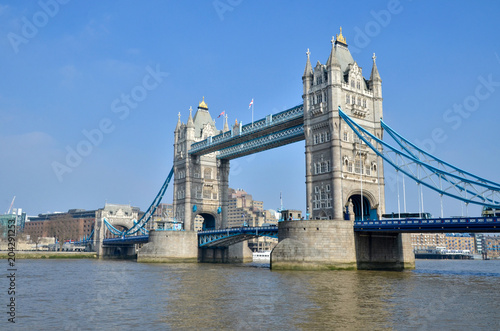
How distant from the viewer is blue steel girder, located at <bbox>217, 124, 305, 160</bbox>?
222 feet

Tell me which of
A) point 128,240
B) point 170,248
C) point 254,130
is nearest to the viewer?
point 254,130

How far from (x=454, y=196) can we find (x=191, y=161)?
175ft

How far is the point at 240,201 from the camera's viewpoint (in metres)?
199

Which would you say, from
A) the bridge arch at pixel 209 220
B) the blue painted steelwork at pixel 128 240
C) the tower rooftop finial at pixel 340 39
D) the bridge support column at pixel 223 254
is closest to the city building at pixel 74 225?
the blue painted steelwork at pixel 128 240

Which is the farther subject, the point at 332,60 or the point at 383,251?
the point at 332,60

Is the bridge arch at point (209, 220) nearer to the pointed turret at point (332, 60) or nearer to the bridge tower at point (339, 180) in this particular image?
the bridge tower at point (339, 180)

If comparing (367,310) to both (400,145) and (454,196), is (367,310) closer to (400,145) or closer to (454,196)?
(454,196)

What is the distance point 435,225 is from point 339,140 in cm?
1641

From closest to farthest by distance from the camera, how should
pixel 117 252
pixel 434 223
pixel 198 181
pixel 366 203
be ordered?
pixel 434 223
pixel 366 203
pixel 198 181
pixel 117 252

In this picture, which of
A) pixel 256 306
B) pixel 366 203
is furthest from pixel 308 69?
pixel 256 306

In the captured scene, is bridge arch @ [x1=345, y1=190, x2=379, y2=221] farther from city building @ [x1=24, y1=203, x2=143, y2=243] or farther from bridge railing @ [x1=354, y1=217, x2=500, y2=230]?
city building @ [x1=24, y1=203, x2=143, y2=243]

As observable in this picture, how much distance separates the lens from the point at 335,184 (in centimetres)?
5703

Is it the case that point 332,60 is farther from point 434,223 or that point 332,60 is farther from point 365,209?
point 434,223

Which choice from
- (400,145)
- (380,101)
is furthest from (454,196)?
(380,101)
